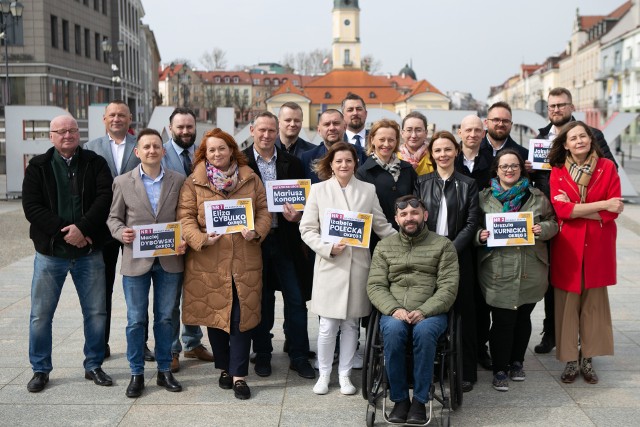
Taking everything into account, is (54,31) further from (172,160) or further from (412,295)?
(412,295)

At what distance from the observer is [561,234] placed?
20.5 ft

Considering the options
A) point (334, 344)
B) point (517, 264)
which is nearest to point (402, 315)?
point (334, 344)

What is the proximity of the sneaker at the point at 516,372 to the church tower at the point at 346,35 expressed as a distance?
13998cm

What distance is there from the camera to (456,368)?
5.43 m

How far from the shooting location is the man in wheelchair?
17.1 feet

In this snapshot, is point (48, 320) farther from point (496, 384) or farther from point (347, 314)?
point (496, 384)

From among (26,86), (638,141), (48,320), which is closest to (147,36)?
(26,86)

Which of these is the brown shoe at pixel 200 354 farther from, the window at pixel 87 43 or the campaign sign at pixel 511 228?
the window at pixel 87 43

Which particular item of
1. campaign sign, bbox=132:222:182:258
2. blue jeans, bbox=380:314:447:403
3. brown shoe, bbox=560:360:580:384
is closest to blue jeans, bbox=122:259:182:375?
campaign sign, bbox=132:222:182:258

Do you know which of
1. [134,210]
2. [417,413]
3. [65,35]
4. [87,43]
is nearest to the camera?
[417,413]

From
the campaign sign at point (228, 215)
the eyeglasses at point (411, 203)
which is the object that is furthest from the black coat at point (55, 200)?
the eyeglasses at point (411, 203)

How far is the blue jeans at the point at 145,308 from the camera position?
19.5 feet

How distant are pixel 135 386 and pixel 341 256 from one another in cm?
201

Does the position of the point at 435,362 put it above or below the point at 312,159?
below
